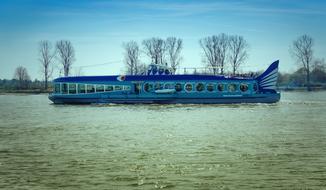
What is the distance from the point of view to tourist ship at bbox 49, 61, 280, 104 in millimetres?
48469

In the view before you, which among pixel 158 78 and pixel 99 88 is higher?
pixel 158 78

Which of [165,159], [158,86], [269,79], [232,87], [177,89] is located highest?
[269,79]

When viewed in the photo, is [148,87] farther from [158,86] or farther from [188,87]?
[188,87]

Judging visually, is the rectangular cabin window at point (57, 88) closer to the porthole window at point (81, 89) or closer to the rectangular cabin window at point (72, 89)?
the rectangular cabin window at point (72, 89)

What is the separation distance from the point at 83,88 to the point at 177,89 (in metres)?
9.95

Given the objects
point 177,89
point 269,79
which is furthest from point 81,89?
point 269,79

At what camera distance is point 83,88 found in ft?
164

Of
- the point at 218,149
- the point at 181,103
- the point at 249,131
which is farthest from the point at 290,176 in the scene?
the point at 181,103

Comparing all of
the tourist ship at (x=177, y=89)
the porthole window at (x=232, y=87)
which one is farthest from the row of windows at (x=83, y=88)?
the porthole window at (x=232, y=87)

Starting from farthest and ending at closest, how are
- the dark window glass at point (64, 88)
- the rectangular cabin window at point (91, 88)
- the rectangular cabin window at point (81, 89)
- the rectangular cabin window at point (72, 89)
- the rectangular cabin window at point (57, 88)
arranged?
the rectangular cabin window at point (57, 88)
the dark window glass at point (64, 88)
the rectangular cabin window at point (72, 89)
the rectangular cabin window at point (81, 89)
the rectangular cabin window at point (91, 88)

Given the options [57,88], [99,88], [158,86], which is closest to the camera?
[158,86]

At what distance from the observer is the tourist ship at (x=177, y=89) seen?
48469 millimetres

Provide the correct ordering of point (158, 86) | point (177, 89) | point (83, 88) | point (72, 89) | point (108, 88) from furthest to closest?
point (72, 89) < point (83, 88) < point (108, 88) < point (158, 86) < point (177, 89)

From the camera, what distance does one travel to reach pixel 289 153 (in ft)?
45.8
